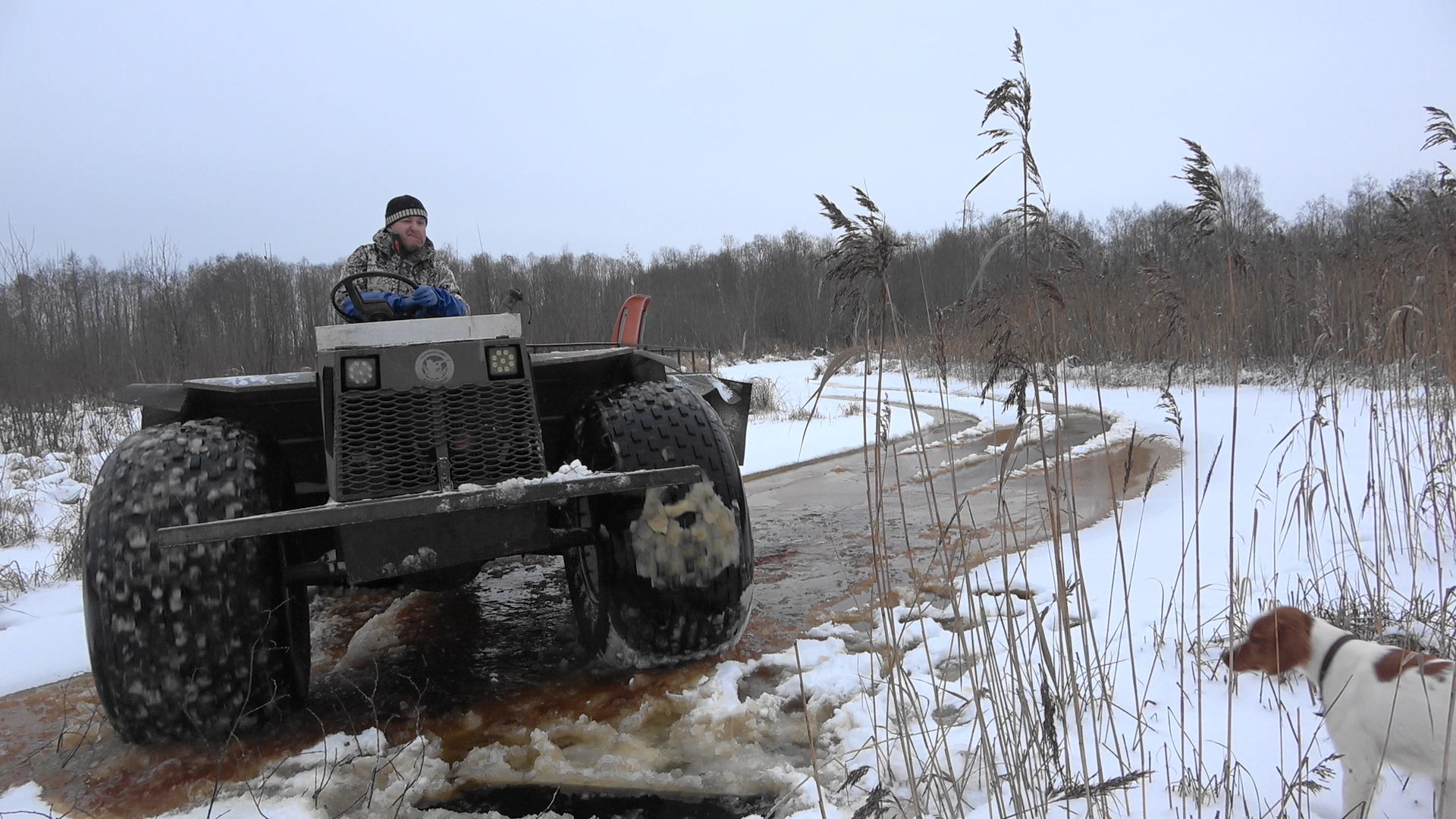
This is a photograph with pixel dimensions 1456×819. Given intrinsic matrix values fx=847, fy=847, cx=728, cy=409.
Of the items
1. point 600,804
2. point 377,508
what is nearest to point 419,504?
point 377,508

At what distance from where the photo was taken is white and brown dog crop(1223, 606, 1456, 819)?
162 centimetres

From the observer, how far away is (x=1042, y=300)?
7.22ft

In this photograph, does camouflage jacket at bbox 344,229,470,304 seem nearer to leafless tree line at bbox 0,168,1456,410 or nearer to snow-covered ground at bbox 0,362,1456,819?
leafless tree line at bbox 0,168,1456,410

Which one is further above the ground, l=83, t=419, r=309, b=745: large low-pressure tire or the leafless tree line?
the leafless tree line

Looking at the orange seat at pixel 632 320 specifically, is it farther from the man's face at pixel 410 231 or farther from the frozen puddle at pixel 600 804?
the frozen puddle at pixel 600 804

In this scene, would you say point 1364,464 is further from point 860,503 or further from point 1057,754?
point 1057,754

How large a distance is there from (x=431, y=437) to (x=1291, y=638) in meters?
2.29

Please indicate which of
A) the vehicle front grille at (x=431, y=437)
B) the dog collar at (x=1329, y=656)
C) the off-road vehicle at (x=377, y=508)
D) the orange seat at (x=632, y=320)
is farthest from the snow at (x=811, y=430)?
the dog collar at (x=1329, y=656)

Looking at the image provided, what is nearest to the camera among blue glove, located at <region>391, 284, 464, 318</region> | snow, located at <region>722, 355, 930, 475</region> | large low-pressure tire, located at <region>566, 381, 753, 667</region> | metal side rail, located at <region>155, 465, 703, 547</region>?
metal side rail, located at <region>155, 465, 703, 547</region>

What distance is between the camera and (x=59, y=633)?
3.81m

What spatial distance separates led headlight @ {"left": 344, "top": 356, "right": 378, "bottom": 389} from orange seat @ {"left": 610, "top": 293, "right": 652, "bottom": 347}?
2.14 m

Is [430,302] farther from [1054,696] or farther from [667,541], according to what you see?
[1054,696]

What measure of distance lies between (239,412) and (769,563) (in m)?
2.64

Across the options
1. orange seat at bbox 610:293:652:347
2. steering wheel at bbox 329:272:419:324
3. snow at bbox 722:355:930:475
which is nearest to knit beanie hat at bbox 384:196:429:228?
steering wheel at bbox 329:272:419:324
